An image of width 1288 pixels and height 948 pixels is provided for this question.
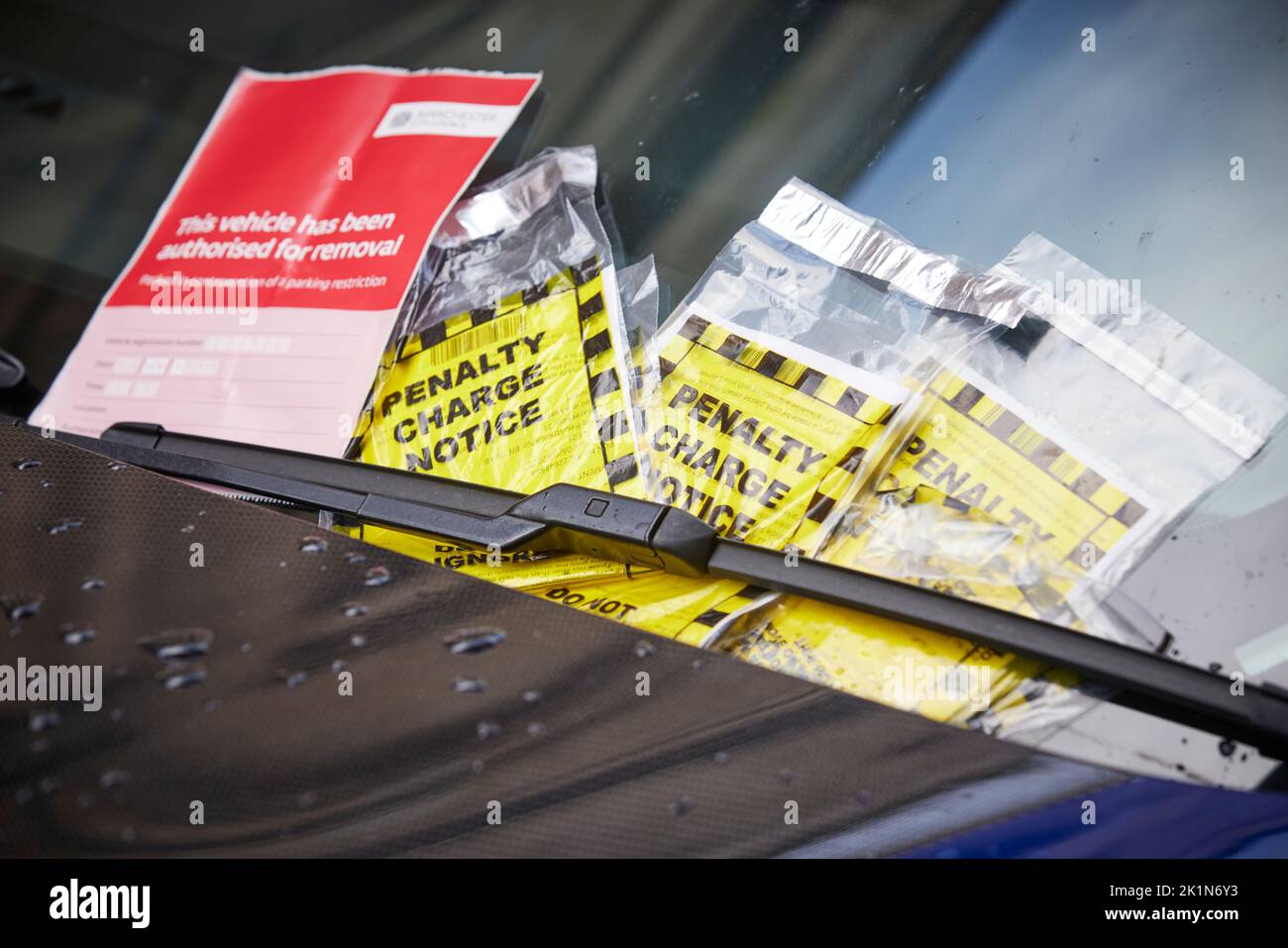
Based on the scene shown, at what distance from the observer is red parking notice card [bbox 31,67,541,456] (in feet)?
2.61

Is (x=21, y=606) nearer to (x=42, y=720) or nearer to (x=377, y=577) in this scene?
(x=42, y=720)

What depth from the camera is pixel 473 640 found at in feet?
1.83

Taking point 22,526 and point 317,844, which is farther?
point 22,526

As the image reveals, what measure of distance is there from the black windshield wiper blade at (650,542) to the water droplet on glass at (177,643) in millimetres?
125

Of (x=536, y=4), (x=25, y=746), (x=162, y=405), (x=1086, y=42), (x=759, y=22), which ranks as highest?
(x=536, y=4)

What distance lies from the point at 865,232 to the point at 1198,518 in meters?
0.31

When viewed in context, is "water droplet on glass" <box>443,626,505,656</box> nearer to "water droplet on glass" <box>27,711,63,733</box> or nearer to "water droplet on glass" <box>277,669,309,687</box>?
"water droplet on glass" <box>277,669,309,687</box>

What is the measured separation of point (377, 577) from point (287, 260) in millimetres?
403

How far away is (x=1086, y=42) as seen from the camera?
0.76 metres

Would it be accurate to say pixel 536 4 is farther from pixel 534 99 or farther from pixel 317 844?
pixel 317 844

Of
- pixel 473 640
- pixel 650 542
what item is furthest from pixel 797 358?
pixel 473 640

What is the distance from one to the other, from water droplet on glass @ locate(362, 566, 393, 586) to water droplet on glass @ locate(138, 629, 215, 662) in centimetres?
10

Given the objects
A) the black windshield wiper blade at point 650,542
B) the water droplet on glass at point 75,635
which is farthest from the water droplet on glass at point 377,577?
the water droplet on glass at point 75,635
